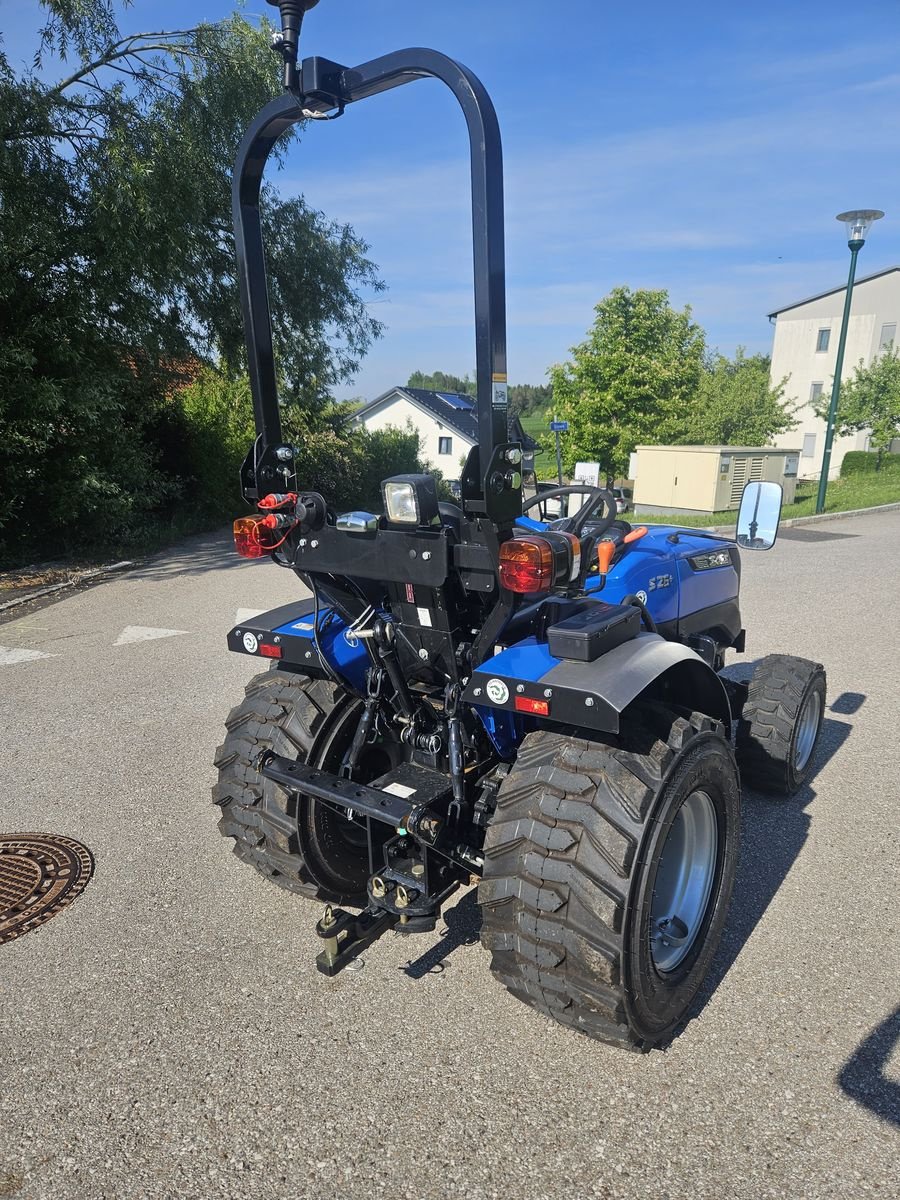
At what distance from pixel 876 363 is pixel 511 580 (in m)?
35.6

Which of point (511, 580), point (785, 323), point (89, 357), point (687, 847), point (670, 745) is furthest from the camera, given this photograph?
point (785, 323)

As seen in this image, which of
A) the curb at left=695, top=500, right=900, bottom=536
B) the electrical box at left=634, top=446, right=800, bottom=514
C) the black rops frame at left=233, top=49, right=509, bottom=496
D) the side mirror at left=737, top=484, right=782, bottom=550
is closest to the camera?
the black rops frame at left=233, top=49, right=509, bottom=496

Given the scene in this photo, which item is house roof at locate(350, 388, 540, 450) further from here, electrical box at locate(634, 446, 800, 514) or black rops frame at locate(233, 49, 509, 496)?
black rops frame at locate(233, 49, 509, 496)

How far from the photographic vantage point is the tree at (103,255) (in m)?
9.48

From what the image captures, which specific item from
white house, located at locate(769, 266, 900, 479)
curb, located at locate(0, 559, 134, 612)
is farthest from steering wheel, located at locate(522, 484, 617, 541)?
white house, located at locate(769, 266, 900, 479)

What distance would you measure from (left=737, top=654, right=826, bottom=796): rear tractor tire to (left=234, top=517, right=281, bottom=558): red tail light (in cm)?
264

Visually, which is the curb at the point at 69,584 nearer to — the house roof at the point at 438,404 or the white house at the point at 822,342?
the house roof at the point at 438,404

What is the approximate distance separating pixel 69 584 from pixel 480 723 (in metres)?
8.55

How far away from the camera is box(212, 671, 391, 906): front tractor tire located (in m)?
2.84

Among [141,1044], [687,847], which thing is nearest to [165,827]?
[141,1044]

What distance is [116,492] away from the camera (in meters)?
11.0

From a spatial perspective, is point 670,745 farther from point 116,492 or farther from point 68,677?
point 116,492

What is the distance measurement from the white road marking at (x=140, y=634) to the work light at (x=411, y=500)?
18.8ft

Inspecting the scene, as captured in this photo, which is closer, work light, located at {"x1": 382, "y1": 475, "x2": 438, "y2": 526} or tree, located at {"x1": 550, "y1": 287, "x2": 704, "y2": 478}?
work light, located at {"x1": 382, "y1": 475, "x2": 438, "y2": 526}
